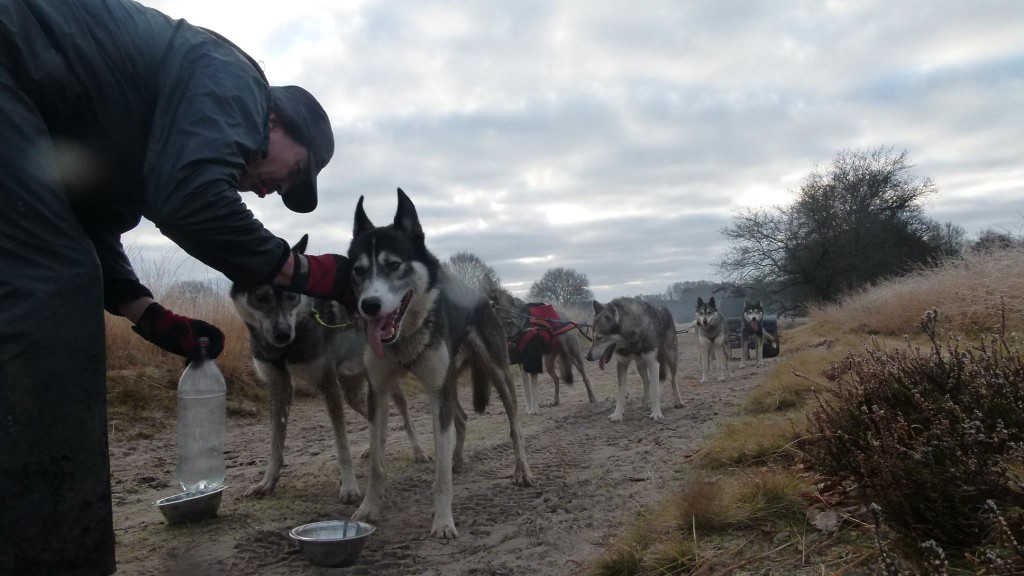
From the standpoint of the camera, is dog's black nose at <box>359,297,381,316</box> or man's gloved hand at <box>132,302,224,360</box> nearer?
man's gloved hand at <box>132,302,224,360</box>

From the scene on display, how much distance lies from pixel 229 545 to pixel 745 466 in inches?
115

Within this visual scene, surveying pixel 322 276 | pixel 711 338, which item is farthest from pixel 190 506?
pixel 711 338

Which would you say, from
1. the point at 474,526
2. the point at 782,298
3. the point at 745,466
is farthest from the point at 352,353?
the point at 782,298

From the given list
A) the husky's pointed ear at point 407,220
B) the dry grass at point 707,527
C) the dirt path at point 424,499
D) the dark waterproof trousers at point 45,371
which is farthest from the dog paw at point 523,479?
the dark waterproof trousers at point 45,371

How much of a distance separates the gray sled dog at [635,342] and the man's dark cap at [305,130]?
629cm

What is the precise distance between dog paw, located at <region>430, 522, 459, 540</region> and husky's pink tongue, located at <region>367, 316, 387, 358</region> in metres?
1.06

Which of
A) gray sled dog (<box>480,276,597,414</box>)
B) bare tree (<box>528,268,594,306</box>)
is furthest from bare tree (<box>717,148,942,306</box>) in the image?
gray sled dog (<box>480,276,597,414</box>)

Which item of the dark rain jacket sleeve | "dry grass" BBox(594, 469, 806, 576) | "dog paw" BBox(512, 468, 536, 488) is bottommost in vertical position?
"dog paw" BBox(512, 468, 536, 488)

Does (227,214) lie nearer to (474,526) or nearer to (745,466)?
(474,526)

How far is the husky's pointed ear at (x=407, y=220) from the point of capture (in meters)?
4.09

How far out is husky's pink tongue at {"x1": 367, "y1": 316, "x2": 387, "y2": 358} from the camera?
368 centimetres

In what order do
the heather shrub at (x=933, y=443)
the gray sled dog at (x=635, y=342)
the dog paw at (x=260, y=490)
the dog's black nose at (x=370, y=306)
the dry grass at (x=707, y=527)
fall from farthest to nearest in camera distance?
1. the gray sled dog at (x=635, y=342)
2. the dog paw at (x=260, y=490)
3. the dog's black nose at (x=370, y=306)
4. the dry grass at (x=707, y=527)
5. the heather shrub at (x=933, y=443)

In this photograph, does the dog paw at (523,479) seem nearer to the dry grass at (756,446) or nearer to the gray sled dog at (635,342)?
the dry grass at (756,446)

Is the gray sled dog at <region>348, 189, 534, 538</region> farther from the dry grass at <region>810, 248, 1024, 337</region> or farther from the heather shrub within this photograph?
the dry grass at <region>810, 248, 1024, 337</region>
